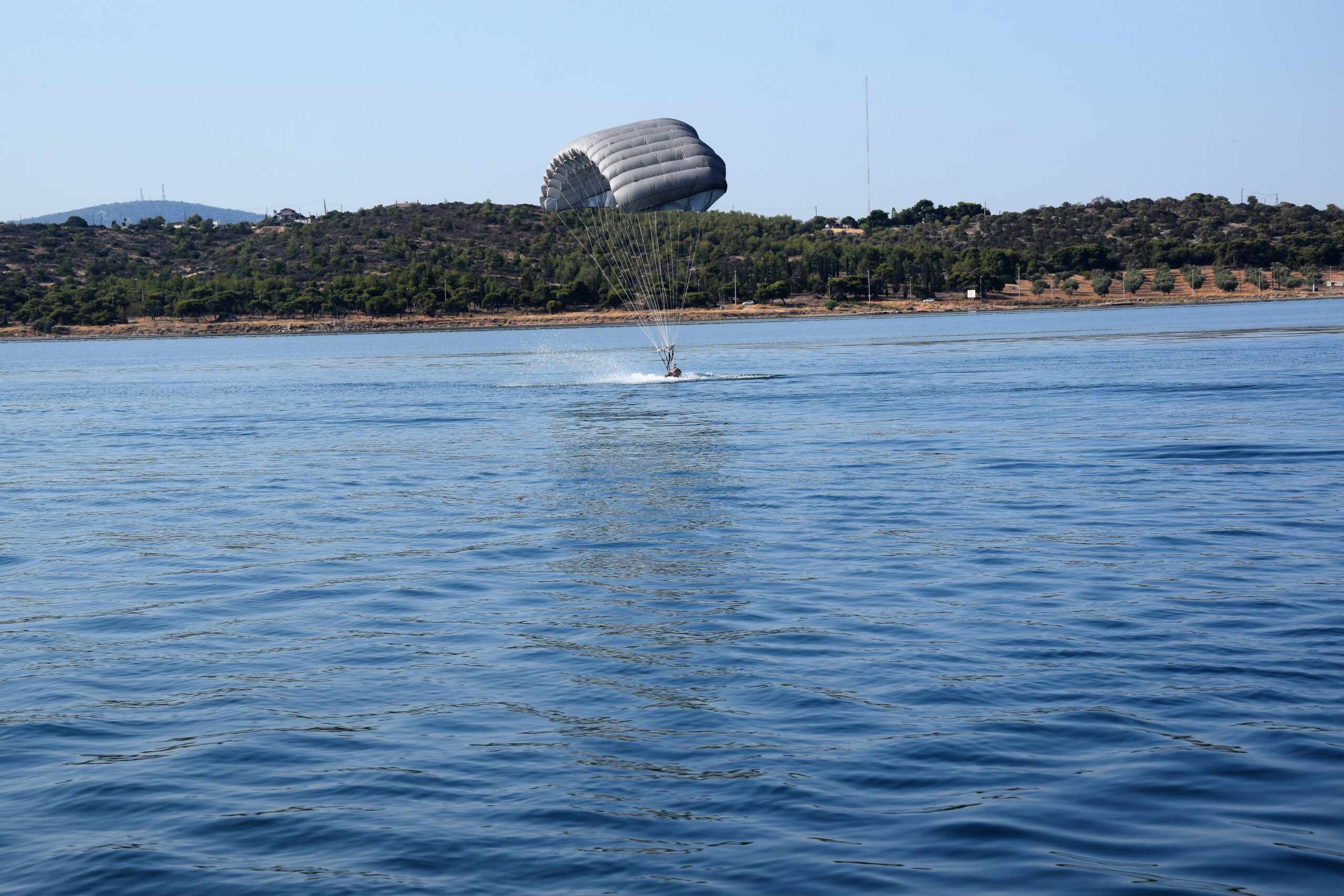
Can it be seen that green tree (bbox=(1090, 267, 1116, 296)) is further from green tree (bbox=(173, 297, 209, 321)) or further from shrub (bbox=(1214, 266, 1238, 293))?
green tree (bbox=(173, 297, 209, 321))

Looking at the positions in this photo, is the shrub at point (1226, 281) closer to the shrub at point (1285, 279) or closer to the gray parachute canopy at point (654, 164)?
the shrub at point (1285, 279)

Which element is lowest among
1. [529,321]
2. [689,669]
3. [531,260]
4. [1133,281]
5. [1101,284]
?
[689,669]

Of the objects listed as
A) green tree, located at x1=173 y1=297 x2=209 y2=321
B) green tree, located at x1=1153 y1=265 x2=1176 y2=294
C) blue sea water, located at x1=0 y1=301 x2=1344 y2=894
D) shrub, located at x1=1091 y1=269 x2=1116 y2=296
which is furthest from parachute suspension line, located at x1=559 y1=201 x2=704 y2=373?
blue sea water, located at x1=0 y1=301 x2=1344 y2=894

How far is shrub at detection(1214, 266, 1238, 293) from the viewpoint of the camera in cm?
14625

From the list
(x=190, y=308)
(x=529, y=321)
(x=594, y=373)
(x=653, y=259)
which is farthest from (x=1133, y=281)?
(x=190, y=308)

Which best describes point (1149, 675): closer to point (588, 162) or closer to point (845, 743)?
point (845, 743)

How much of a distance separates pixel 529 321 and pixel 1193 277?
7602 centimetres

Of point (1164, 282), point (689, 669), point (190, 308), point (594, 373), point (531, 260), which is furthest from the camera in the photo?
point (531, 260)

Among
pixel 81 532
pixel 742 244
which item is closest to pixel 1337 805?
pixel 81 532

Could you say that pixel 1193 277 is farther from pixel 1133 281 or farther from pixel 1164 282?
pixel 1133 281

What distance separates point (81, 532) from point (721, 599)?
37.8 ft

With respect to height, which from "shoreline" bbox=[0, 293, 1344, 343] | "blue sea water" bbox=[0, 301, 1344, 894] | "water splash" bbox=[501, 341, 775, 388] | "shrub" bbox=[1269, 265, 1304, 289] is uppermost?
"shrub" bbox=[1269, 265, 1304, 289]

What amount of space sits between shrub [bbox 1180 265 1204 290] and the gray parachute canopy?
404 feet

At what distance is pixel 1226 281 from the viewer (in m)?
146
